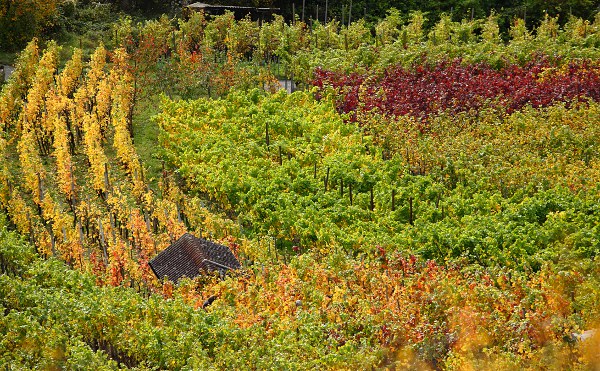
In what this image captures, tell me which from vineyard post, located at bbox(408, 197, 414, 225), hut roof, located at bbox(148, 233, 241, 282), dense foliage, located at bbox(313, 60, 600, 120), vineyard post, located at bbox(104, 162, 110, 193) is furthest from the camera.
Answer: dense foliage, located at bbox(313, 60, 600, 120)

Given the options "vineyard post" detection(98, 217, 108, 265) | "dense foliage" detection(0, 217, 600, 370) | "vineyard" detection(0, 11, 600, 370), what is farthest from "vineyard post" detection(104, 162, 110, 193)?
"dense foliage" detection(0, 217, 600, 370)

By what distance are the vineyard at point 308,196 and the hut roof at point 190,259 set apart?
0.37 meters

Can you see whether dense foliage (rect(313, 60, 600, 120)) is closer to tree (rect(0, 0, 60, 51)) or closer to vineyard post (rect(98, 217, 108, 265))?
vineyard post (rect(98, 217, 108, 265))

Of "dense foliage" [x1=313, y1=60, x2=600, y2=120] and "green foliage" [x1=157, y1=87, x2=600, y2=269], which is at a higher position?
"dense foliage" [x1=313, y1=60, x2=600, y2=120]

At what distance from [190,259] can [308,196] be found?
19.7ft

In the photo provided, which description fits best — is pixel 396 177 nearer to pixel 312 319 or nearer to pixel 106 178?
pixel 106 178

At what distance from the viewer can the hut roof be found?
84.1 feet

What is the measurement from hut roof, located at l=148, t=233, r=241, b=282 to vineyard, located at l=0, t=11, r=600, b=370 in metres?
0.37

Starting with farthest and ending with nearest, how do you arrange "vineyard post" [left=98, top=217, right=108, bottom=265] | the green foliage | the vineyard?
1. "vineyard post" [left=98, top=217, right=108, bottom=265]
2. the green foliage
3. the vineyard

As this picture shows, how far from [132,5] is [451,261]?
34025mm

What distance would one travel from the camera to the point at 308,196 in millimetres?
30703

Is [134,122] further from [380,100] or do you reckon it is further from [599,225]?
[599,225]

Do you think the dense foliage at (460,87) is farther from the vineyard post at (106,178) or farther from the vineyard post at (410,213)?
the vineyard post at (106,178)

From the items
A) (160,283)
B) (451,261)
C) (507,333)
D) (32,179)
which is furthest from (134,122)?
(507,333)
